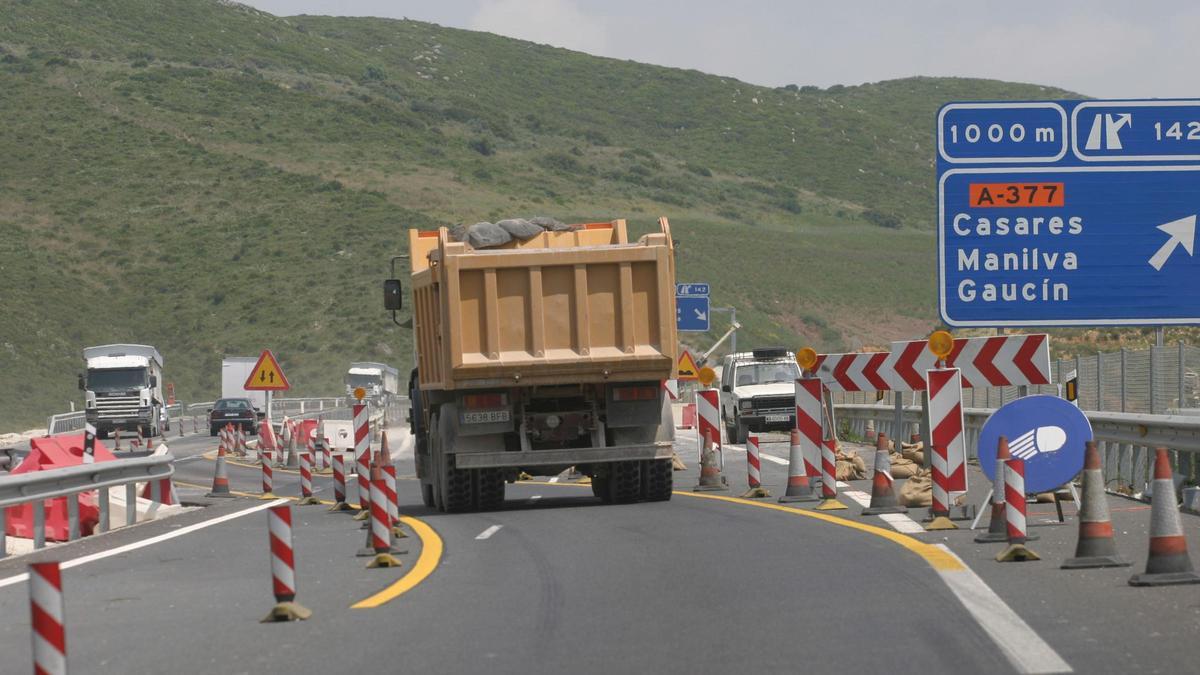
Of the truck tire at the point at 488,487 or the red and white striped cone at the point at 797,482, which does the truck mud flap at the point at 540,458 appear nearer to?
the truck tire at the point at 488,487

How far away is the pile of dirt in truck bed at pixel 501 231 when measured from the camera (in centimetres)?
2009

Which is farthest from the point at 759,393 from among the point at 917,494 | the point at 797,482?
the point at 917,494

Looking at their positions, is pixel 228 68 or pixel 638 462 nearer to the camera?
pixel 638 462

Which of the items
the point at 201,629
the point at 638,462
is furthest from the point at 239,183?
the point at 201,629

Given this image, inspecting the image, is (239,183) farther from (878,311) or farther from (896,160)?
(896,160)

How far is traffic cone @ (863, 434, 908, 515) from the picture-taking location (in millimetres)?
17641

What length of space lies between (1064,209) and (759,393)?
16859 millimetres

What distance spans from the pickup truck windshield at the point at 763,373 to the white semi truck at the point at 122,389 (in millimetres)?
27611

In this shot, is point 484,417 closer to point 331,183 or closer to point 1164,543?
point 1164,543

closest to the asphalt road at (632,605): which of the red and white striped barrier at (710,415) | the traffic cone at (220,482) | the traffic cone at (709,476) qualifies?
the traffic cone at (709,476)

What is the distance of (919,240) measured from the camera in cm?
13300

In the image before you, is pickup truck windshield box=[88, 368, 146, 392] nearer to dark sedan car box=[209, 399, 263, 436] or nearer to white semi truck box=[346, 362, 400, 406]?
dark sedan car box=[209, 399, 263, 436]

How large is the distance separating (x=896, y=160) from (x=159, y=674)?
16132cm

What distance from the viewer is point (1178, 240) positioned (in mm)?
23516
